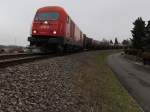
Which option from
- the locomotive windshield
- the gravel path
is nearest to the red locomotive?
the locomotive windshield

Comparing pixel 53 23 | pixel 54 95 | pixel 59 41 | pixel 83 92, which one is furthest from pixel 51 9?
pixel 54 95

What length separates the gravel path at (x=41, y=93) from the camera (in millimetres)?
8047

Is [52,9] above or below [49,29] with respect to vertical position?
above

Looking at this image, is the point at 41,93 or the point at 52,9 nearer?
the point at 41,93

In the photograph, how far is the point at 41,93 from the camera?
9328 mm

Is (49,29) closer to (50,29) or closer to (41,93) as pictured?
(50,29)

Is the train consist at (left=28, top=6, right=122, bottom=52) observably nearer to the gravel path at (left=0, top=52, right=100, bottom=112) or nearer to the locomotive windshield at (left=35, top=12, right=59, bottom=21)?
the locomotive windshield at (left=35, top=12, right=59, bottom=21)

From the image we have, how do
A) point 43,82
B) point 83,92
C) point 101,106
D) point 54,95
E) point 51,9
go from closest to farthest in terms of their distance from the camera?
1. point 54,95
2. point 43,82
3. point 101,106
4. point 83,92
5. point 51,9

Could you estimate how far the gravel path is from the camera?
8047 millimetres

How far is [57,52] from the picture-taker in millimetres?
24656

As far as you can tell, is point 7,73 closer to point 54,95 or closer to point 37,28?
point 54,95

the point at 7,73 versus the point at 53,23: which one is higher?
the point at 53,23

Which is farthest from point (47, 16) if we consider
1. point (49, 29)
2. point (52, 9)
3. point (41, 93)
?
point (41, 93)

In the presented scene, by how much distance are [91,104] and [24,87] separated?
9.10 ft
